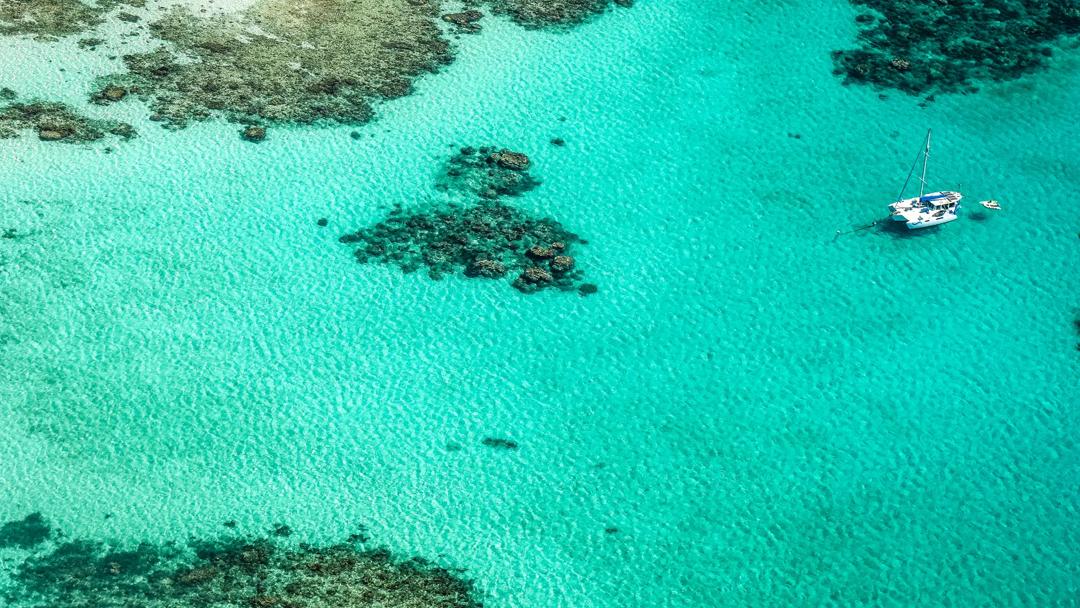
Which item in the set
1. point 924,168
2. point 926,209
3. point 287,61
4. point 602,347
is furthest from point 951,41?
point 287,61

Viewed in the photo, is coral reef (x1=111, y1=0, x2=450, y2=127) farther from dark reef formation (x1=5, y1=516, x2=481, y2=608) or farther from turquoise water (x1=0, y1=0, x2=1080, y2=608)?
dark reef formation (x1=5, y1=516, x2=481, y2=608)

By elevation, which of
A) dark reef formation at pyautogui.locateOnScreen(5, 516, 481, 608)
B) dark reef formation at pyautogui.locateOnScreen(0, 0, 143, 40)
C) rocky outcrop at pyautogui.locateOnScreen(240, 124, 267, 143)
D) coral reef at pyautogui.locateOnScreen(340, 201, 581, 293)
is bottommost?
dark reef formation at pyautogui.locateOnScreen(5, 516, 481, 608)

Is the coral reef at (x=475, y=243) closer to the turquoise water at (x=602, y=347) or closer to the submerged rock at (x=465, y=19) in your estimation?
the turquoise water at (x=602, y=347)

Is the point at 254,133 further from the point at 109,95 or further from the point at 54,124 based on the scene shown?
the point at 54,124

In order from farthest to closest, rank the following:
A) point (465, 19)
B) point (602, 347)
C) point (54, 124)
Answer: point (465, 19), point (54, 124), point (602, 347)

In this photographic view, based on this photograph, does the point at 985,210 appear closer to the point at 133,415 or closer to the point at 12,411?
the point at 133,415

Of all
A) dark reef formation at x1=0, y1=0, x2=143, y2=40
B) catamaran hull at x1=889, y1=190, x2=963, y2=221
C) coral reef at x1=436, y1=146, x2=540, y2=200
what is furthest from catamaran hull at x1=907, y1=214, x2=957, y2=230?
dark reef formation at x1=0, y1=0, x2=143, y2=40
